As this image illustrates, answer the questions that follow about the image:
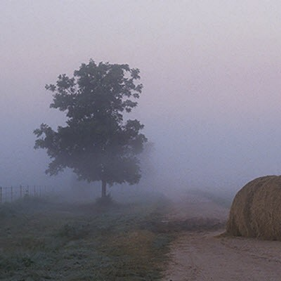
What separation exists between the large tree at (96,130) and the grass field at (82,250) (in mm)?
18193

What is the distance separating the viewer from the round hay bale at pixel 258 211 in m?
21.1

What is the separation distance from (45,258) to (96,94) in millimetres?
35042

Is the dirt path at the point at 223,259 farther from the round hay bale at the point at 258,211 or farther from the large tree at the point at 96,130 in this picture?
the large tree at the point at 96,130

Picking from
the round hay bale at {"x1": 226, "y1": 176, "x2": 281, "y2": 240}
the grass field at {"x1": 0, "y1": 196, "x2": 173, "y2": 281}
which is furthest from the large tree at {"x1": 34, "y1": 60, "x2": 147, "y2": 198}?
the round hay bale at {"x1": 226, "y1": 176, "x2": 281, "y2": 240}

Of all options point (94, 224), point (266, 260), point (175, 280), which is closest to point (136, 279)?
point (175, 280)

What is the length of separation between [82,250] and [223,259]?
4.62 meters

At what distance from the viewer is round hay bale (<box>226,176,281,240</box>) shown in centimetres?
2109

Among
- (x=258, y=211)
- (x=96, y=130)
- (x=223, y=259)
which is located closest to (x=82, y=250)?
(x=223, y=259)

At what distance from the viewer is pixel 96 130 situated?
49.8m

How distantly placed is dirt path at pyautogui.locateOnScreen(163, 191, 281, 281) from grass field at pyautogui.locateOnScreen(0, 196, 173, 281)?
0.51 metres

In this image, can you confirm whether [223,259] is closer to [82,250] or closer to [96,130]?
[82,250]

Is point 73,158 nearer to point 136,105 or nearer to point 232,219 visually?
point 136,105

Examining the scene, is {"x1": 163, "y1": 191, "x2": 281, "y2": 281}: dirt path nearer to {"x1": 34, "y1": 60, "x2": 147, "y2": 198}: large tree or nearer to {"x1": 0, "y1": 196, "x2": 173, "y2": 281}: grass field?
{"x1": 0, "y1": 196, "x2": 173, "y2": 281}: grass field

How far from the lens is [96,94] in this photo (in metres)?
51.5
